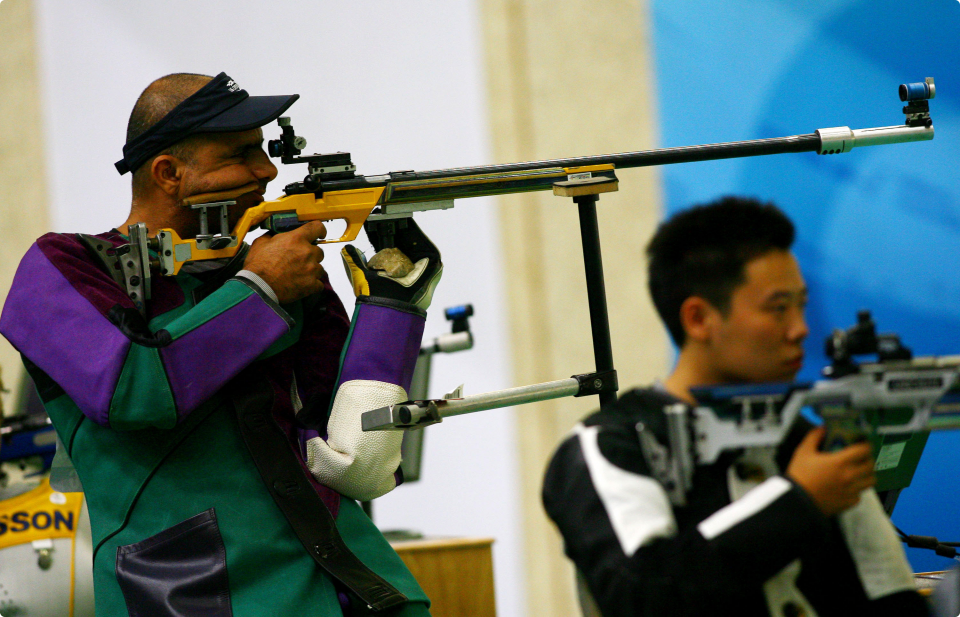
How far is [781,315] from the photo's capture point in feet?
3.28

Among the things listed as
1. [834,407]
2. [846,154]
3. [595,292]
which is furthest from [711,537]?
[846,154]

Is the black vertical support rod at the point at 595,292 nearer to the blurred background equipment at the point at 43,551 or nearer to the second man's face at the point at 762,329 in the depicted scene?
the second man's face at the point at 762,329

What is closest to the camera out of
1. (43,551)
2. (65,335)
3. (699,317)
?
(699,317)

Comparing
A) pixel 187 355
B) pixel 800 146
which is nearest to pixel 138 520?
pixel 187 355

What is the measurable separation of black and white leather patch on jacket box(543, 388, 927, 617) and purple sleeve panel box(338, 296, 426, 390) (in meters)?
0.53

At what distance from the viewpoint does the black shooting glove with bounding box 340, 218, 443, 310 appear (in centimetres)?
156

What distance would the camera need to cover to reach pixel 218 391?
58.4 inches

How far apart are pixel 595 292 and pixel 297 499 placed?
0.53 meters

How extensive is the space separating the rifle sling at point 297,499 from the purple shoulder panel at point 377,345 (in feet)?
0.44

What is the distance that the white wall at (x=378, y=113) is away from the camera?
10.7ft

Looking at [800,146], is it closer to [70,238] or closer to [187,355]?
[187,355]

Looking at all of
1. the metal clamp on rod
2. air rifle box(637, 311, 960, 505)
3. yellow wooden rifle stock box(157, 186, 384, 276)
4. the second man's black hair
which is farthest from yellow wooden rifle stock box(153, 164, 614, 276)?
air rifle box(637, 311, 960, 505)

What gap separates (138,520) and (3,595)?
0.94 meters

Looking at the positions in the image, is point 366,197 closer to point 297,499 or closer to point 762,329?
point 297,499
